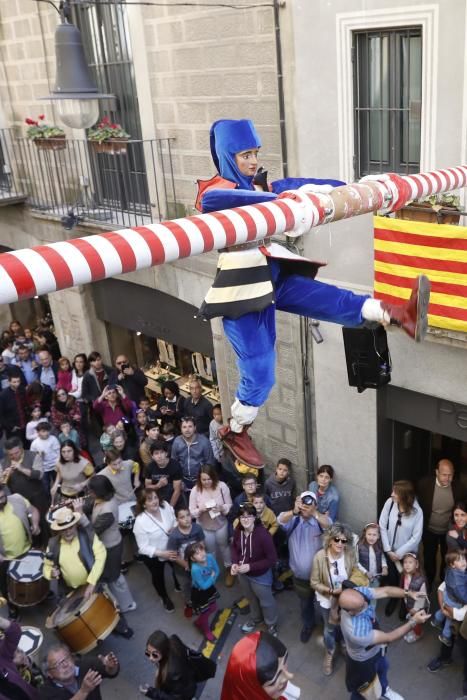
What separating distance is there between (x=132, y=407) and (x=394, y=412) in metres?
3.75

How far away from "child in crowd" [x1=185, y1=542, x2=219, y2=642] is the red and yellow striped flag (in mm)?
2960

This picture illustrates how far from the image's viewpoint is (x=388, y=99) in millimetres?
6297

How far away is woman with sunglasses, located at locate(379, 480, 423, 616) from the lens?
653 cm

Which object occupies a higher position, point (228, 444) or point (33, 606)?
point (228, 444)

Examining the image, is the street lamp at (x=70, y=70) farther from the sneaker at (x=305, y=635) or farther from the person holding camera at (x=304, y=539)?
the sneaker at (x=305, y=635)

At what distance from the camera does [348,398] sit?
751 cm

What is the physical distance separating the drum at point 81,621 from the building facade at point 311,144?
10.2 ft

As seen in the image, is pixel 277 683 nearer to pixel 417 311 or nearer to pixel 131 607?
pixel 417 311

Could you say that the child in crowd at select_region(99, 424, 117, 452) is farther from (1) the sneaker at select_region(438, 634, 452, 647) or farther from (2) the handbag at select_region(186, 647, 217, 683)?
(1) the sneaker at select_region(438, 634, 452, 647)

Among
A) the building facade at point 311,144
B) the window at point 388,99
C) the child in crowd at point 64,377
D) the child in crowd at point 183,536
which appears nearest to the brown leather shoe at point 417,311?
the building facade at point 311,144

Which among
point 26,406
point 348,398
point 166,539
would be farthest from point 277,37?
point 26,406

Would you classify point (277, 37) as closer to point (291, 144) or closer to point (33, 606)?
point (291, 144)

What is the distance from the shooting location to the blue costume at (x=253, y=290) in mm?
3369

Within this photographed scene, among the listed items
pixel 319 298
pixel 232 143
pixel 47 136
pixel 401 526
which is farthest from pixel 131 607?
pixel 47 136
